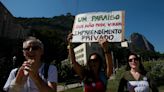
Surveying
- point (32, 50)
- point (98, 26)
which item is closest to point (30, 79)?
point (32, 50)

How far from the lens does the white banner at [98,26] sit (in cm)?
828

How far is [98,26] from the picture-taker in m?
8.52

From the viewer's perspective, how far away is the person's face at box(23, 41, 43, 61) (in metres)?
4.53

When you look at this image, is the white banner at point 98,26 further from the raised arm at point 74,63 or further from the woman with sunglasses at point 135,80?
the raised arm at point 74,63

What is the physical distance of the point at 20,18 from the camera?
7160 inches

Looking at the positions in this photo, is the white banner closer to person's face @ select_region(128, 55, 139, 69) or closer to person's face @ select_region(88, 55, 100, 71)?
person's face @ select_region(128, 55, 139, 69)

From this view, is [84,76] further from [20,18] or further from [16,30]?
[20,18]

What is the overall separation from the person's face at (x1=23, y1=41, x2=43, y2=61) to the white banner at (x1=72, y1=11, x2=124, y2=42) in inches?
140

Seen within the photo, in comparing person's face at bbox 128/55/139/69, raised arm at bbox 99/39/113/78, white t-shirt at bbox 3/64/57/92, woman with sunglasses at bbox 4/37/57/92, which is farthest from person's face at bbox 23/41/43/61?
person's face at bbox 128/55/139/69

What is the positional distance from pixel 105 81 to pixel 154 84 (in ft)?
3.63

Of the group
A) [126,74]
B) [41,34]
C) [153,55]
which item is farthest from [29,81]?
[153,55]

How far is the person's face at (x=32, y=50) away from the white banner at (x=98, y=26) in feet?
11.7

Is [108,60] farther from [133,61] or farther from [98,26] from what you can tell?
[98,26]

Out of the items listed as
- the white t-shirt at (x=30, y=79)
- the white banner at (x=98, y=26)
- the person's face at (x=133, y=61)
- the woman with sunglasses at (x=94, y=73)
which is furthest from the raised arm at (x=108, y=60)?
the white t-shirt at (x=30, y=79)
